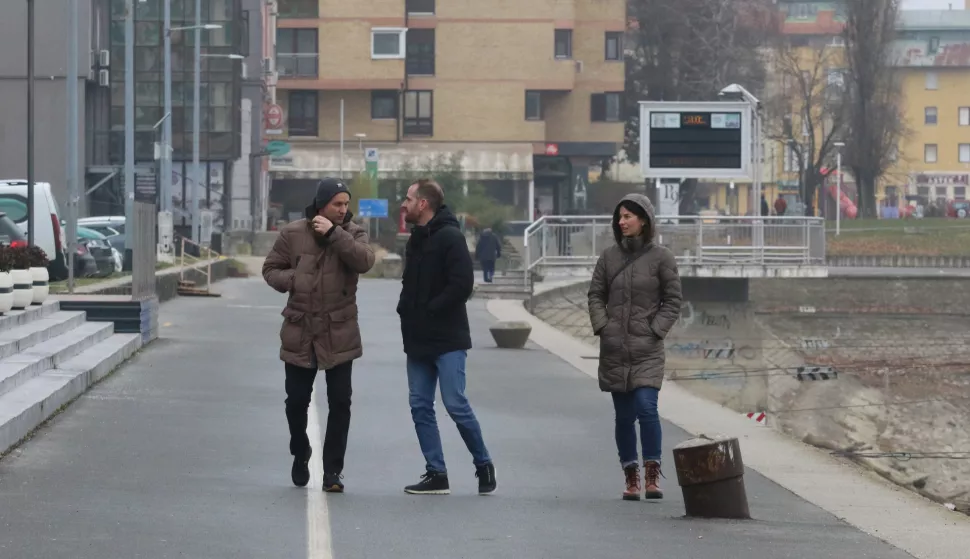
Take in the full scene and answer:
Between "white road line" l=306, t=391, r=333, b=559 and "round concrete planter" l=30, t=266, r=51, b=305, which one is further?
"round concrete planter" l=30, t=266, r=51, b=305

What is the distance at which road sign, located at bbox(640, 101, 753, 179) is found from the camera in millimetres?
46219

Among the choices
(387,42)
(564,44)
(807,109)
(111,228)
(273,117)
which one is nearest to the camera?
(111,228)

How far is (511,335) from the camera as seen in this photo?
25844 mm

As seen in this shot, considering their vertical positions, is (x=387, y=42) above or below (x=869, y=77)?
above

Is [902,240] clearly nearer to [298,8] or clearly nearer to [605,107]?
[605,107]

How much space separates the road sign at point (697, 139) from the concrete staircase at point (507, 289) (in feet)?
13.5

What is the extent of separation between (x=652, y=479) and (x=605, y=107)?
79493 millimetres

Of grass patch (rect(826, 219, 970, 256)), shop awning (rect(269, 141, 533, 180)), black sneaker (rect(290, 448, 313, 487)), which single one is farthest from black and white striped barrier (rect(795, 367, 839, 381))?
shop awning (rect(269, 141, 533, 180))

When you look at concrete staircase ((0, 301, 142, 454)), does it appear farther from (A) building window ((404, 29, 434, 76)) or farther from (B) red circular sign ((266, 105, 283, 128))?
(A) building window ((404, 29, 434, 76))

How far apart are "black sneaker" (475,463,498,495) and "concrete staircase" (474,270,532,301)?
30.8 metres

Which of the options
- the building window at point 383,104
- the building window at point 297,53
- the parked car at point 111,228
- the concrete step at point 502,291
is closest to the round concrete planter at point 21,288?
the concrete step at point 502,291

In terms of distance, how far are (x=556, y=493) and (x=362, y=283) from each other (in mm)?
37348

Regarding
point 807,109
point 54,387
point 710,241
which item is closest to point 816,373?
point 710,241

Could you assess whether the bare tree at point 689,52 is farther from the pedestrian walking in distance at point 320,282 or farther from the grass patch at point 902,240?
the pedestrian walking in distance at point 320,282
